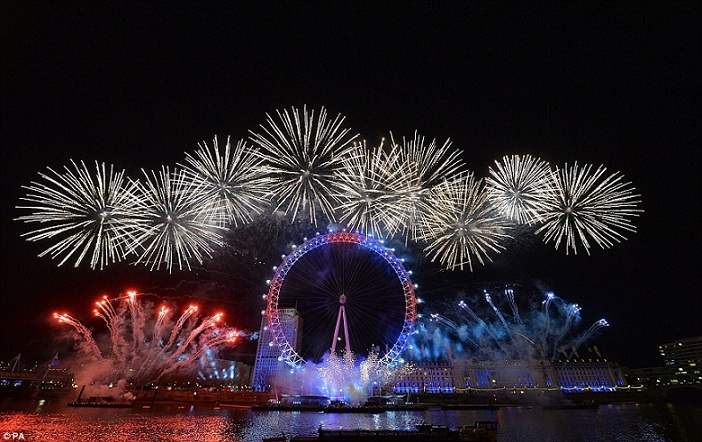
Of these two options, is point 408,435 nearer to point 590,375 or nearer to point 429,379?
point 429,379

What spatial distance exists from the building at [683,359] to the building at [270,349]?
152 metres

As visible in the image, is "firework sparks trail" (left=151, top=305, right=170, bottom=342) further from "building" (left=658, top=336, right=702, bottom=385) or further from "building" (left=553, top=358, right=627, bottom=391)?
"building" (left=658, top=336, right=702, bottom=385)

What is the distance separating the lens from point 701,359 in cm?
16562

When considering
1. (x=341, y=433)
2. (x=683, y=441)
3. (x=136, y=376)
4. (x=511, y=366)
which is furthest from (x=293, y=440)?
(x=511, y=366)

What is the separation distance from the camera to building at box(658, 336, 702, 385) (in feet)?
521

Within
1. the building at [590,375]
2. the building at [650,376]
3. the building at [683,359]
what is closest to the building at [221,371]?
the building at [590,375]

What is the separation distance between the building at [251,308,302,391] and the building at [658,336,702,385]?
499ft

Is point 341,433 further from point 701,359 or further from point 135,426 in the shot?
point 701,359

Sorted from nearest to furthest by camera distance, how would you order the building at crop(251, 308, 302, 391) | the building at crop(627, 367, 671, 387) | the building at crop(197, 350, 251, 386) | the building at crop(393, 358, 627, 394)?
the building at crop(393, 358, 627, 394) < the building at crop(251, 308, 302, 391) < the building at crop(197, 350, 251, 386) < the building at crop(627, 367, 671, 387)

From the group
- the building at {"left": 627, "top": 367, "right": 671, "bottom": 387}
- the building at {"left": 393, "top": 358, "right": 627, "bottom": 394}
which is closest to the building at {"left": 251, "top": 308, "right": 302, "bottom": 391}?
the building at {"left": 393, "top": 358, "right": 627, "bottom": 394}

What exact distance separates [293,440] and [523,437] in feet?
67.8

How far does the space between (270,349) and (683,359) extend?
18765 cm

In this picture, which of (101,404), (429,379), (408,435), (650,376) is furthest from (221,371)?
(650,376)

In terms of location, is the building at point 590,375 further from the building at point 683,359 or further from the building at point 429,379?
the building at point 683,359
